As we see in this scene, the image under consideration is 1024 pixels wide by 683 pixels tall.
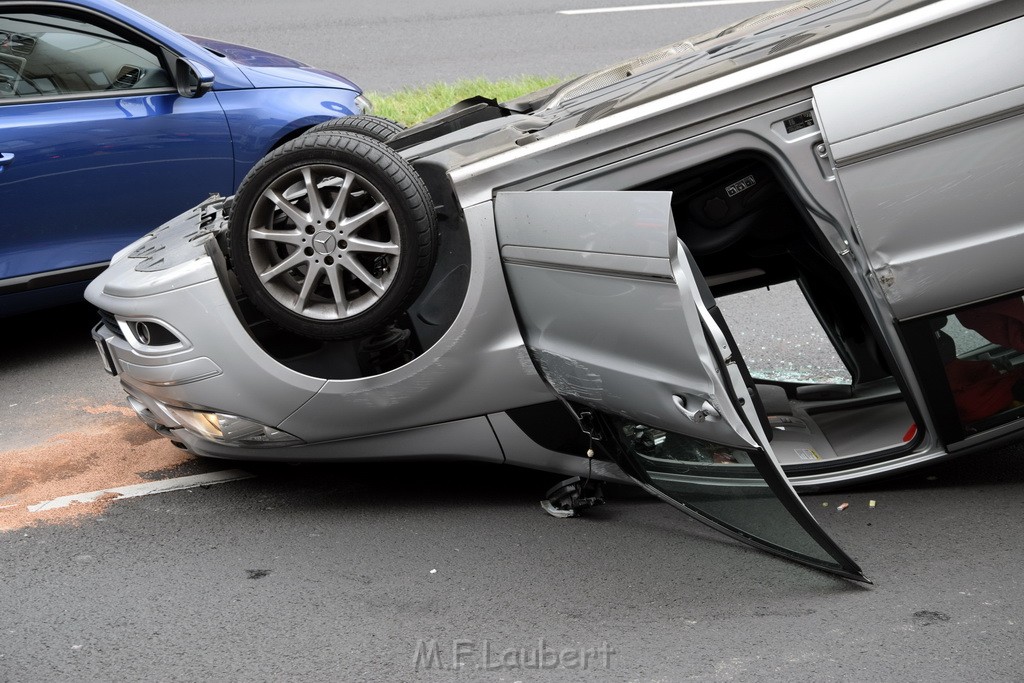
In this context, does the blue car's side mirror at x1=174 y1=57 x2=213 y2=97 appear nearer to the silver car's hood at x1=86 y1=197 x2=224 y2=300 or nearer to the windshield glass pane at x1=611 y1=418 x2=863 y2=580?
the silver car's hood at x1=86 y1=197 x2=224 y2=300

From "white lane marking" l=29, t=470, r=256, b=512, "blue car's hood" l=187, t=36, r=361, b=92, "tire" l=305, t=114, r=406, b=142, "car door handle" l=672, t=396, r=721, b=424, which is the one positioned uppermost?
"blue car's hood" l=187, t=36, r=361, b=92

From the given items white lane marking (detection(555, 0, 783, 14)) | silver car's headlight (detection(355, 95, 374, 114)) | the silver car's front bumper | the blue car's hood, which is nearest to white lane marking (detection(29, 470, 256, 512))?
the silver car's front bumper

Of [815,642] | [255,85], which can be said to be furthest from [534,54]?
[815,642]

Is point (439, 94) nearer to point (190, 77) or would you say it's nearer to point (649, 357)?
point (190, 77)

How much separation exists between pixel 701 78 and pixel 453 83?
6494mm

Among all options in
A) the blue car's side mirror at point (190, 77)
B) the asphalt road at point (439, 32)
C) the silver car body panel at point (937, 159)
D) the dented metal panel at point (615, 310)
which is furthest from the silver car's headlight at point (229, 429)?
the asphalt road at point (439, 32)

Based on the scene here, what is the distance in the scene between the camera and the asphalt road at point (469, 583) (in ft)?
10.3

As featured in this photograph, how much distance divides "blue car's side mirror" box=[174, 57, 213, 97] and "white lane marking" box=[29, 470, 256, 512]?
2323mm

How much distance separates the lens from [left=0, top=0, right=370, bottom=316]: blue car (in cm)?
540

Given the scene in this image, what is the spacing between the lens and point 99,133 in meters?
5.49

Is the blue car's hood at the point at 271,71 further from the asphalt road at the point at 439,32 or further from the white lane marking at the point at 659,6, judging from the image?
the white lane marking at the point at 659,6

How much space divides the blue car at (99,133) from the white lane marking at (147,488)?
1.61 m

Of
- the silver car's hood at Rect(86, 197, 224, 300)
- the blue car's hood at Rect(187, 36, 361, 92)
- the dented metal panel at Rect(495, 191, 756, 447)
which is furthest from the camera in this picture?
the blue car's hood at Rect(187, 36, 361, 92)

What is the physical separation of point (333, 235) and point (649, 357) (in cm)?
117
